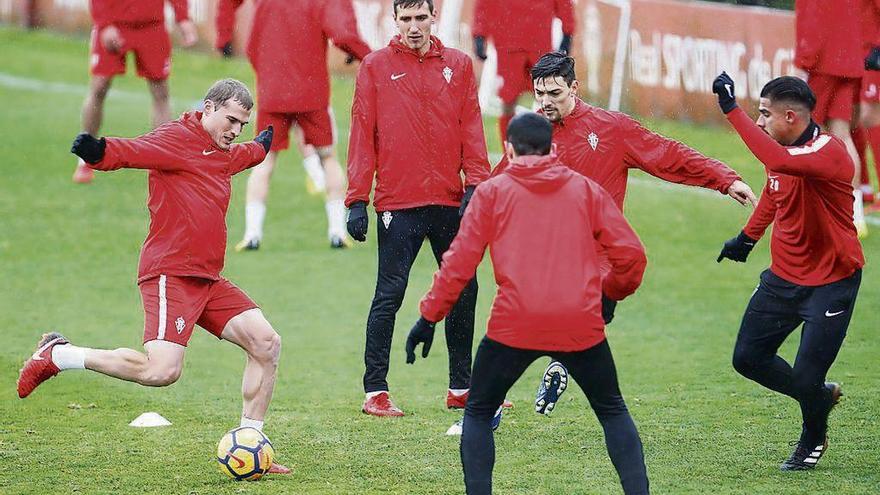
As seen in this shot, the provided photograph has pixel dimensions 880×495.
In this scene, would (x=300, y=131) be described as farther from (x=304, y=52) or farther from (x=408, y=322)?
(x=408, y=322)

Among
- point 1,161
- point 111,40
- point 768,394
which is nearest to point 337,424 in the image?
point 768,394

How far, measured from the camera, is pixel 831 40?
12.8 meters

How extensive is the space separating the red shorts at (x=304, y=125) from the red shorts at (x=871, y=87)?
4992mm

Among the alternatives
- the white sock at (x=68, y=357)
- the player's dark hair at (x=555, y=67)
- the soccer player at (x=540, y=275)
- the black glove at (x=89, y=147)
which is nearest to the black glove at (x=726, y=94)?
the player's dark hair at (x=555, y=67)

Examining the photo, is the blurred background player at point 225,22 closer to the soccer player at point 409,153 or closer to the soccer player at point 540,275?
the soccer player at point 409,153

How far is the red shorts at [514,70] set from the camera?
48.7ft

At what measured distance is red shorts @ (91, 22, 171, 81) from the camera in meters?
14.6

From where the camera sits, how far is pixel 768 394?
363 inches

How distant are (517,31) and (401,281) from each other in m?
6.62

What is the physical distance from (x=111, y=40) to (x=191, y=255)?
7524mm

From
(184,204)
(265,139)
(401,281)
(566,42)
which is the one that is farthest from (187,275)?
(566,42)

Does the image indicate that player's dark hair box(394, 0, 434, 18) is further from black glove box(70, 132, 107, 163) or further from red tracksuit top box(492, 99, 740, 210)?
black glove box(70, 132, 107, 163)

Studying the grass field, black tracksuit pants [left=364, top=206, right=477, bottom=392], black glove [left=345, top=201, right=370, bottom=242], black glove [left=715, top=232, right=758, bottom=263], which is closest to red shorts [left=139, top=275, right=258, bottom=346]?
the grass field

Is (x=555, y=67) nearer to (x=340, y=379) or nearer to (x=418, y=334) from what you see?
(x=418, y=334)
